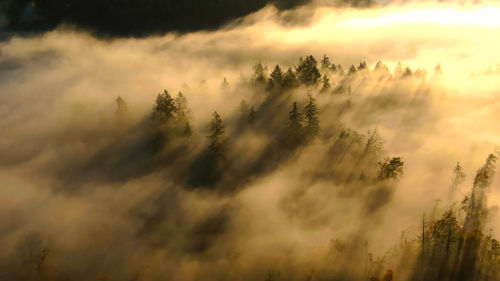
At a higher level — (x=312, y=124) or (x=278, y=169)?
(x=312, y=124)

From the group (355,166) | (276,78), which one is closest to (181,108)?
(276,78)

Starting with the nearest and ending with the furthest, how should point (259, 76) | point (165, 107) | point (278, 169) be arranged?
point (278, 169) → point (165, 107) → point (259, 76)

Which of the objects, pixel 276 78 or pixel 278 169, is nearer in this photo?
pixel 278 169

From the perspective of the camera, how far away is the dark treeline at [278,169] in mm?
72750

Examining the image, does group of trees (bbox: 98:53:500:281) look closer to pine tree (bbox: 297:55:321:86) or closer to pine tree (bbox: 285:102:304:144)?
pine tree (bbox: 285:102:304:144)

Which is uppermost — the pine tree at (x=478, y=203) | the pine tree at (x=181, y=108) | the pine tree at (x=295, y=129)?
the pine tree at (x=181, y=108)

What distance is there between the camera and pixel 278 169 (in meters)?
106

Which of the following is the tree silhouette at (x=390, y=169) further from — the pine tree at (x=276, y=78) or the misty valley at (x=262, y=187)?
the pine tree at (x=276, y=78)

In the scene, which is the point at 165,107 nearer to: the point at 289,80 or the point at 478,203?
the point at 289,80

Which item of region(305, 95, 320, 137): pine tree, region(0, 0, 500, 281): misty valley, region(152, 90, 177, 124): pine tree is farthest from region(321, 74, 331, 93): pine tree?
region(152, 90, 177, 124): pine tree

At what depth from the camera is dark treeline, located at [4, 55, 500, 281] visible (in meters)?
72.8

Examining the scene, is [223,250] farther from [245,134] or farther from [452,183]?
[452,183]

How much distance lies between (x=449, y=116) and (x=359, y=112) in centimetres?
4607

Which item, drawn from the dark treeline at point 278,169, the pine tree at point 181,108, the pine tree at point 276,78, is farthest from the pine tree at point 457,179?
the pine tree at point 181,108
